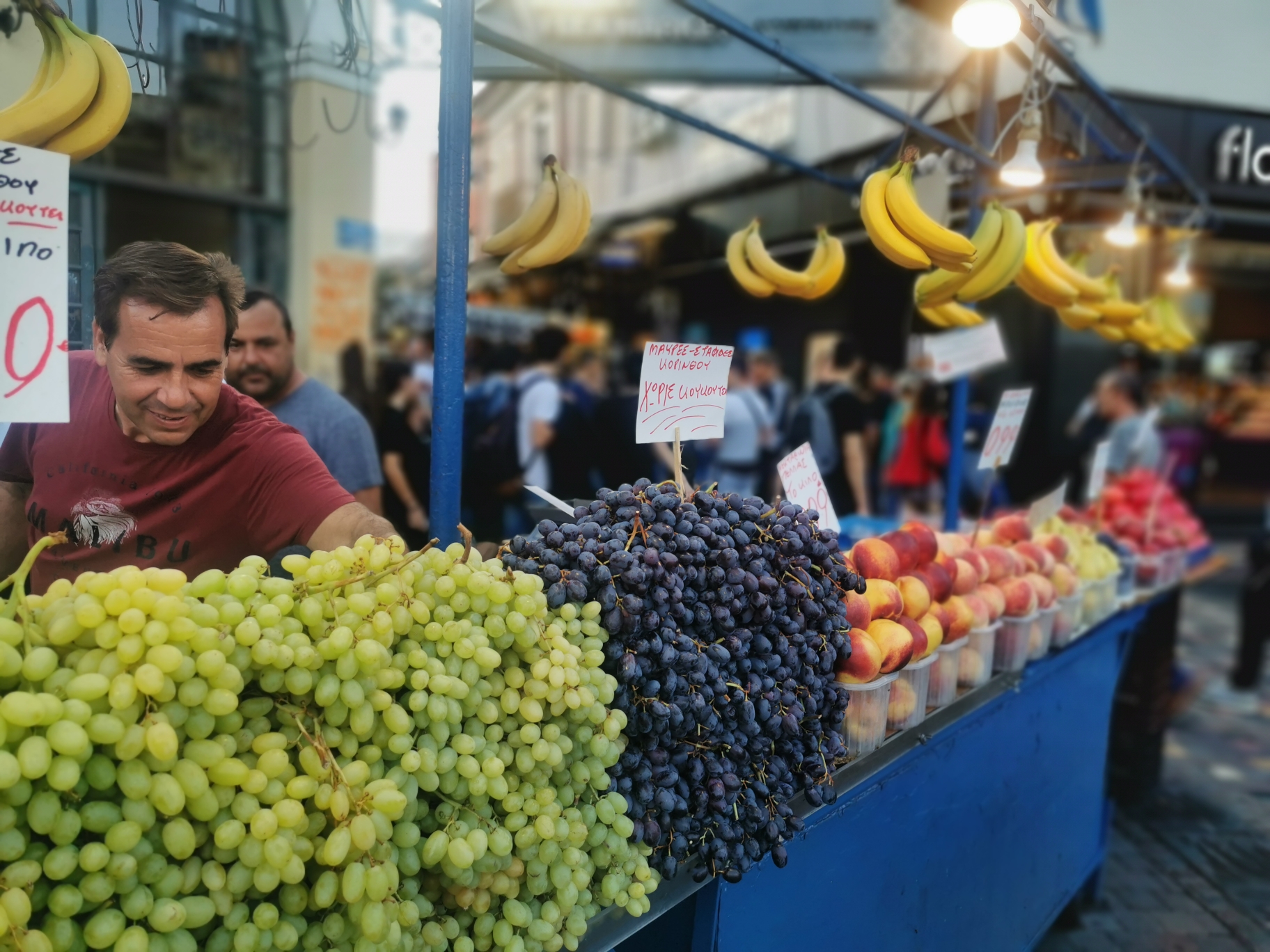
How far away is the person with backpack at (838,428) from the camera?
5.69 metres

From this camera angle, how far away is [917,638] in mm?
2145

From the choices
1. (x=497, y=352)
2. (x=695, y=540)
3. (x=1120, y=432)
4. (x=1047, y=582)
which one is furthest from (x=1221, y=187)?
(x=695, y=540)

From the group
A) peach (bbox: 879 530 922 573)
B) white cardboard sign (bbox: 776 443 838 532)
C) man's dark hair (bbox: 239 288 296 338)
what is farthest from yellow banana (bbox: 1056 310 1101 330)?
man's dark hair (bbox: 239 288 296 338)

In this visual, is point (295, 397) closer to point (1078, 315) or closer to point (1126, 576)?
point (1078, 315)

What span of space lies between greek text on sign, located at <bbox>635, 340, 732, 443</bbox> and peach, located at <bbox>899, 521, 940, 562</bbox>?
70 centimetres

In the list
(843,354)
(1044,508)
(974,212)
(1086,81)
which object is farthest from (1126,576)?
(843,354)

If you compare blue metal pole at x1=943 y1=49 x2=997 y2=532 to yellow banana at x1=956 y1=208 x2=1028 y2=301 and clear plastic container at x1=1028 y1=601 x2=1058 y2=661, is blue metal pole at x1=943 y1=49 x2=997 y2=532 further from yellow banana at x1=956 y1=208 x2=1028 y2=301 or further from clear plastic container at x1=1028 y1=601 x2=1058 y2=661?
clear plastic container at x1=1028 y1=601 x2=1058 y2=661

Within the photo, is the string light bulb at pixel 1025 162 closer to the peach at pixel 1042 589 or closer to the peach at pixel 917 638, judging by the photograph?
the peach at pixel 1042 589

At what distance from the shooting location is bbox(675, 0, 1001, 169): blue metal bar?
2.50 metres

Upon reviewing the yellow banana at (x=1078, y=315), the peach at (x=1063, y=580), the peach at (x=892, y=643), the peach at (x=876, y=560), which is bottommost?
the peach at (x=1063, y=580)

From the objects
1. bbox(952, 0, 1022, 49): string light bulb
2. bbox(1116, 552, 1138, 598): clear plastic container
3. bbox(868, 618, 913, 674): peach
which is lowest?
bbox(1116, 552, 1138, 598): clear plastic container

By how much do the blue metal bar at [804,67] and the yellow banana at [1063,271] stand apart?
0.35m

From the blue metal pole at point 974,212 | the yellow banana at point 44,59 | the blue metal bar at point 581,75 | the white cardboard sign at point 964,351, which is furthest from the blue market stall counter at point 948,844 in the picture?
the blue metal bar at point 581,75

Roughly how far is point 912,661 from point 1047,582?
95cm
